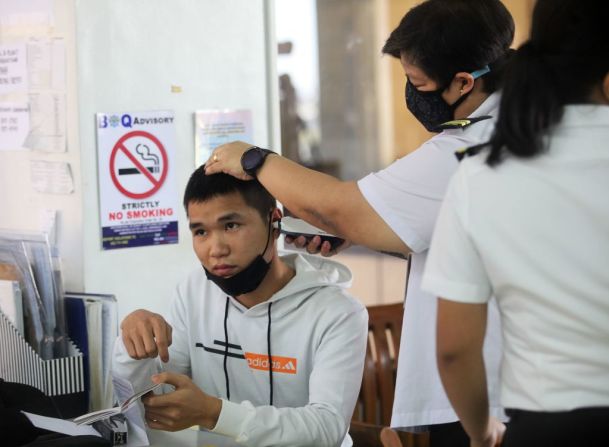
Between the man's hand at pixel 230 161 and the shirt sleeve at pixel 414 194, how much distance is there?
0.32 meters

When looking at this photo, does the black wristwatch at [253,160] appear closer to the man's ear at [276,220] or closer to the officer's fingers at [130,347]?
the man's ear at [276,220]

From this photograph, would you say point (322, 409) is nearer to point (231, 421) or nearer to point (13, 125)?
point (231, 421)

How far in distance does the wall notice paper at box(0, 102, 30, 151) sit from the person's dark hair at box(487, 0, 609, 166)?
149 centimetres

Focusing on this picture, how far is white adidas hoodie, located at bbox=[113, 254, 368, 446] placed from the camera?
6.01ft

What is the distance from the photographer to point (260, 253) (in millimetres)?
1998

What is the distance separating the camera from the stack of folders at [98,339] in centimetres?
208

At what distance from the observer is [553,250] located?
1.16m

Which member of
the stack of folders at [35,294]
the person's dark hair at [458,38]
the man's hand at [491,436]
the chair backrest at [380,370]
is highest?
the person's dark hair at [458,38]

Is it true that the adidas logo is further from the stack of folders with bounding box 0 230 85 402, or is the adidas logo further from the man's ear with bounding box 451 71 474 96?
the man's ear with bounding box 451 71 474 96

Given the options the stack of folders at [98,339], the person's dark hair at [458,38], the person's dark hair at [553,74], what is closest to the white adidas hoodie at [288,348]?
the stack of folders at [98,339]

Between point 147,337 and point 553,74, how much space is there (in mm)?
1069

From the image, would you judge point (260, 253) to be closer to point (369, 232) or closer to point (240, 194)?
point (240, 194)

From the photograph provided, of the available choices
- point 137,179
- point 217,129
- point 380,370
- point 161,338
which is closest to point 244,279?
point 161,338

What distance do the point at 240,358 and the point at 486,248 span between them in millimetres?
982
